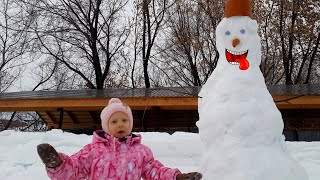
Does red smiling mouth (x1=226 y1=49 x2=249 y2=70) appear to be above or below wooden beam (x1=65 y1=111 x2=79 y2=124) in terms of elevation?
above

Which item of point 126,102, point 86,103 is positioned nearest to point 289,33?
point 126,102

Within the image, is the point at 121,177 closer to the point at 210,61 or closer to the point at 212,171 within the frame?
the point at 212,171

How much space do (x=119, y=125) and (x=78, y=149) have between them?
4784 millimetres

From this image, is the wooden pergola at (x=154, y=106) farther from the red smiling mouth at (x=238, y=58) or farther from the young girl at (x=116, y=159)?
the young girl at (x=116, y=159)

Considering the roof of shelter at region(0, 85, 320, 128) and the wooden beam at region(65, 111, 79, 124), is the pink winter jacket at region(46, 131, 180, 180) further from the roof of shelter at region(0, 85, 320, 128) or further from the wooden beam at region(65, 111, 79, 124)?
the wooden beam at region(65, 111, 79, 124)

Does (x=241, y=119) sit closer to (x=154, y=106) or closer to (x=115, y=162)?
(x=115, y=162)

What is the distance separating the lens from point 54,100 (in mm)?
11406

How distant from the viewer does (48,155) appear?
236 centimetres

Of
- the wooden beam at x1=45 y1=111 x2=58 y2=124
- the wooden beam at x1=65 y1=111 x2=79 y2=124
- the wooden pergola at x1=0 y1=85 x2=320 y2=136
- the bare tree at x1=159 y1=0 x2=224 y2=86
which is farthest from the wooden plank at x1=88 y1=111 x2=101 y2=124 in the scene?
the bare tree at x1=159 y1=0 x2=224 y2=86

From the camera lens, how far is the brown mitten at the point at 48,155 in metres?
2.35

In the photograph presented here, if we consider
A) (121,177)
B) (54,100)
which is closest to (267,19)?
(54,100)

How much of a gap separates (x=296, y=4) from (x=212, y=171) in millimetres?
17662

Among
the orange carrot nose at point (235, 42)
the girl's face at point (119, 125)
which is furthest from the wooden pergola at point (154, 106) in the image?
the girl's face at point (119, 125)

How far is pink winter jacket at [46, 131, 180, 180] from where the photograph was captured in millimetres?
2627
